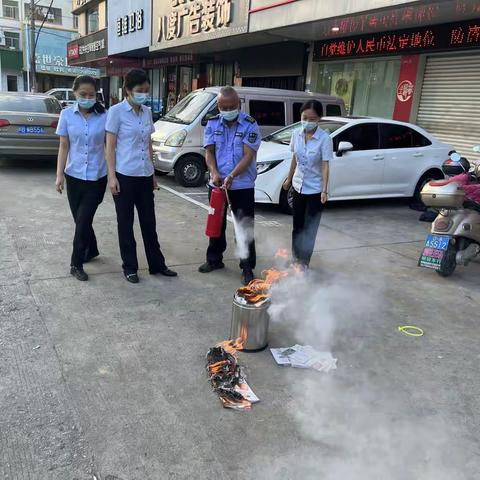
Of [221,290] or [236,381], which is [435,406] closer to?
[236,381]

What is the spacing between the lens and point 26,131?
9891mm

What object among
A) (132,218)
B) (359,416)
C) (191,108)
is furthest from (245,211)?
(191,108)

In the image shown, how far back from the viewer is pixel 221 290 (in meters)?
4.77

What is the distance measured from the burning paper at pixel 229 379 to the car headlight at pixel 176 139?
6783 mm

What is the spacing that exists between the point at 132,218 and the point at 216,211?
2.67 ft

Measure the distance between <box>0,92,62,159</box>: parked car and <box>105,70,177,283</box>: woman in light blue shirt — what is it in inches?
244

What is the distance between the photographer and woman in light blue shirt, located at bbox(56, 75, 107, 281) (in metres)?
4.57

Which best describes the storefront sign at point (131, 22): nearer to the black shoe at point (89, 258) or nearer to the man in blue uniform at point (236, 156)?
the black shoe at point (89, 258)

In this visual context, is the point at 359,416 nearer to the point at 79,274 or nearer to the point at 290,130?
the point at 79,274

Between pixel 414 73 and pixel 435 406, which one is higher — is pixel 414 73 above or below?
above

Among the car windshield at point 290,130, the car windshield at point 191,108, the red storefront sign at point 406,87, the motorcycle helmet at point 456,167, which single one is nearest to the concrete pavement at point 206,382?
the motorcycle helmet at point 456,167

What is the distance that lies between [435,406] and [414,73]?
32.6 feet

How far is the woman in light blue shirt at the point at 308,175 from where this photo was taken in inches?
191

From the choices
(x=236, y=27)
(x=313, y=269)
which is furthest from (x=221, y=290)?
(x=236, y=27)
